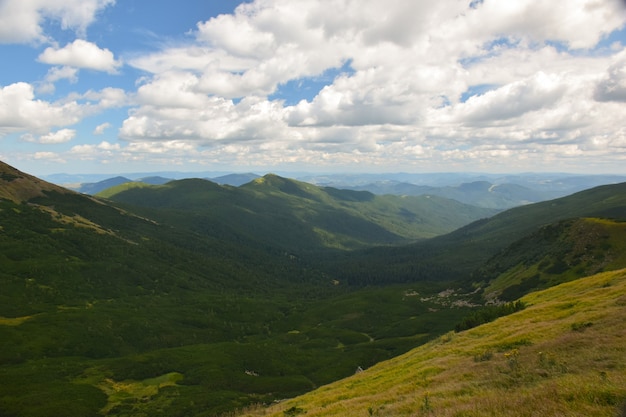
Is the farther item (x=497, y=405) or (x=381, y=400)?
(x=381, y=400)

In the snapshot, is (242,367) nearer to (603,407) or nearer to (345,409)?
(345,409)

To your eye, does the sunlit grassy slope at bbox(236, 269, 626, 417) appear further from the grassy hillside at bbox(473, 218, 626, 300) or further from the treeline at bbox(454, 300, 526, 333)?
the grassy hillside at bbox(473, 218, 626, 300)

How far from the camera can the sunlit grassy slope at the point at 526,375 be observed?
64.2 feet

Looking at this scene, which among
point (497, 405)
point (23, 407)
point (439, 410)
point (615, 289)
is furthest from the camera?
point (23, 407)

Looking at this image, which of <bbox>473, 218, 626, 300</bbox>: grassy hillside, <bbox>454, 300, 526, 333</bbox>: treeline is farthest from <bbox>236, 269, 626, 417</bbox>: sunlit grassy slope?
<bbox>473, 218, 626, 300</bbox>: grassy hillside

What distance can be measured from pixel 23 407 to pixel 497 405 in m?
107

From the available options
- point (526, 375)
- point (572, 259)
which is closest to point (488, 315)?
point (526, 375)

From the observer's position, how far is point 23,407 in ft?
283

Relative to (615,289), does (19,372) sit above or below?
below

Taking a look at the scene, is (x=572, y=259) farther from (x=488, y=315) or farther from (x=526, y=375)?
(x=526, y=375)

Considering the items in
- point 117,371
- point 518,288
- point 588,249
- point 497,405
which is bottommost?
point 117,371

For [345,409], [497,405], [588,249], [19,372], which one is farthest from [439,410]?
[588,249]

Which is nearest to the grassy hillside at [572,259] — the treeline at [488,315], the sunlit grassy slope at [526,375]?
the treeline at [488,315]

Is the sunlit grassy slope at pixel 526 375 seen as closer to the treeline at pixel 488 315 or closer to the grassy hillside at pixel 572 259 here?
the treeline at pixel 488 315
